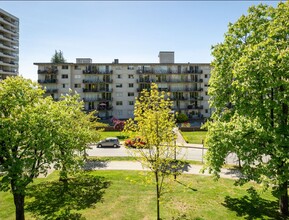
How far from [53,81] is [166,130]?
53.7 m

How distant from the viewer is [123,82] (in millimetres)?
61781

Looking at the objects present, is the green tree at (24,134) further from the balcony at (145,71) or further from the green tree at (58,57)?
the green tree at (58,57)

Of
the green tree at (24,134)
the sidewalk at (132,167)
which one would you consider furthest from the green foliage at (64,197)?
the sidewalk at (132,167)

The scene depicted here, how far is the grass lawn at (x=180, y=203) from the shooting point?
47.1ft

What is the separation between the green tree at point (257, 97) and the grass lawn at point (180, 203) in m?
2.09

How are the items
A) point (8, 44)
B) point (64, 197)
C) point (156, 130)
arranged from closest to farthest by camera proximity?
point (156, 130) → point (64, 197) → point (8, 44)

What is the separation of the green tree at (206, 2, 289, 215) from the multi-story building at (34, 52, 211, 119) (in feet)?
149

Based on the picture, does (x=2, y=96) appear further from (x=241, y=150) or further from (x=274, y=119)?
(x=274, y=119)

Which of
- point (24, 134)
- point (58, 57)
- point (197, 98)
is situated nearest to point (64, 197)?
point (24, 134)

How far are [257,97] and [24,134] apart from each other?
41.7 feet

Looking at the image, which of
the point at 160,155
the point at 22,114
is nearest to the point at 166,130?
the point at 160,155

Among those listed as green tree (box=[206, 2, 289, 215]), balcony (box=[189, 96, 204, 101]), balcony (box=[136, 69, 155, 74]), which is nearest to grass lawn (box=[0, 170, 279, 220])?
green tree (box=[206, 2, 289, 215])

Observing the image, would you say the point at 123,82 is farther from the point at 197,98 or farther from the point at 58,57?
the point at 58,57

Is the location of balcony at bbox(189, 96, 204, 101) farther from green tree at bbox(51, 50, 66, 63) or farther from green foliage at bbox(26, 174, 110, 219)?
green tree at bbox(51, 50, 66, 63)
